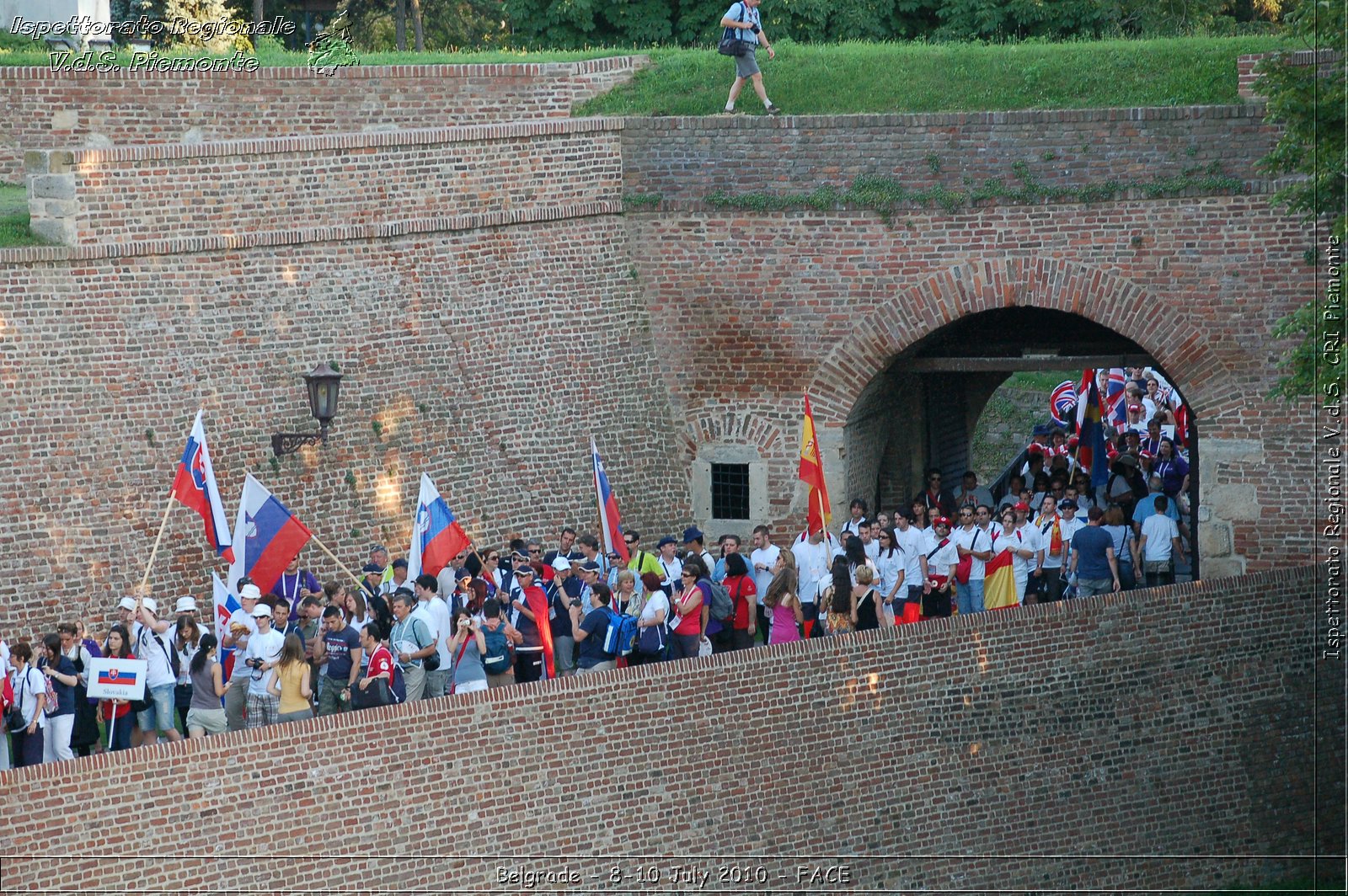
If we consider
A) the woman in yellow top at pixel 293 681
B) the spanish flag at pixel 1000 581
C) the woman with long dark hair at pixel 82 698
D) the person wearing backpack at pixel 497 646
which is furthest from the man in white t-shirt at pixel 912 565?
the woman with long dark hair at pixel 82 698

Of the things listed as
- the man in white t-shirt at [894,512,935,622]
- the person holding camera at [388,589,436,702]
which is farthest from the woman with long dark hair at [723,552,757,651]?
the person holding camera at [388,589,436,702]

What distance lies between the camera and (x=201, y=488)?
16156 mm

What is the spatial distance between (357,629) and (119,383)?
12.8 feet

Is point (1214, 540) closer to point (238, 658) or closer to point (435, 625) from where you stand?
point (435, 625)

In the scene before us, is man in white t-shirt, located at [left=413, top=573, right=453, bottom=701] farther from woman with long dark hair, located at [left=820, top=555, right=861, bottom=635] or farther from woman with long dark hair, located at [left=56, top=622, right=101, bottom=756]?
woman with long dark hair, located at [left=820, top=555, right=861, bottom=635]

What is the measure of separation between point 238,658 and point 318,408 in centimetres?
350

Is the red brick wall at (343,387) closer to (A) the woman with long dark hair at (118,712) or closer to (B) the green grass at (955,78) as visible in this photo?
(B) the green grass at (955,78)

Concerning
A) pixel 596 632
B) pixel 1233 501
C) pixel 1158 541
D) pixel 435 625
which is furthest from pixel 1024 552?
pixel 435 625

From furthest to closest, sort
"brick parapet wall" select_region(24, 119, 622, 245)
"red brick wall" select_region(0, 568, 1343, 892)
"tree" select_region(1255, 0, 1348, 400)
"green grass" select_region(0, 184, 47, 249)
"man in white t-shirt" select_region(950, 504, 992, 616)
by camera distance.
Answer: "man in white t-shirt" select_region(950, 504, 992, 616), "brick parapet wall" select_region(24, 119, 622, 245), "green grass" select_region(0, 184, 47, 249), "tree" select_region(1255, 0, 1348, 400), "red brick wall" select_region(0, 568, 1343, 892)

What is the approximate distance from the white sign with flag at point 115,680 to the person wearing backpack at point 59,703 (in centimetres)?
19

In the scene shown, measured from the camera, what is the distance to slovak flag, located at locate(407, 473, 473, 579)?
1628 cm

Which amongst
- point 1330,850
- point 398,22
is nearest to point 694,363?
point 1330,850

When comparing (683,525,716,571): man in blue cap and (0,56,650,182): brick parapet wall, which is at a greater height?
(0,56,650,182): brick parapet wall

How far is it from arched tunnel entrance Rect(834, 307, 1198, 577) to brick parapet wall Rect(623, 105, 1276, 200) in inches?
78.1
